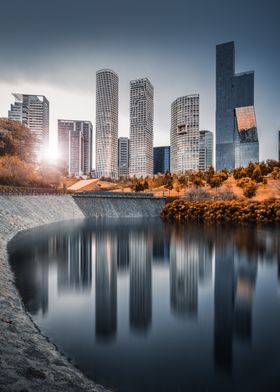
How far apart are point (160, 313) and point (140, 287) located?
3213mm

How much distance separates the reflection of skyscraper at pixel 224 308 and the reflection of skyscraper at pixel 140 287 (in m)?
2.55

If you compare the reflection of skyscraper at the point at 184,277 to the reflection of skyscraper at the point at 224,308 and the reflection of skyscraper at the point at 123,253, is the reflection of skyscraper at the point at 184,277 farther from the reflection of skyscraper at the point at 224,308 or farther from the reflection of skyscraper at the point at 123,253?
the reflection of skyscraper at the point at 123,253

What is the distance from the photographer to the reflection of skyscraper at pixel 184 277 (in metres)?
11.5

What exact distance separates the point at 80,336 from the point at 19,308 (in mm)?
2998

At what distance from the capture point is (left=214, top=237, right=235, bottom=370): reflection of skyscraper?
7696mm

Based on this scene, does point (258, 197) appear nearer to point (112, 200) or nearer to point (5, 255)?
point (112, 200)

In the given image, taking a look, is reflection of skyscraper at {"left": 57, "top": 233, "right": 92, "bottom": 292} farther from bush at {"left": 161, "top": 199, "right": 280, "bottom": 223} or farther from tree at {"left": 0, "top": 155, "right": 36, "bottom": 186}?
tree at {"left": 0, "top": 155, "right": 36, "bottom": 186}

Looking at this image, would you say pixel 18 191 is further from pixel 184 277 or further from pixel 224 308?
pixel 224 308

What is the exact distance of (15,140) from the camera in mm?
59719

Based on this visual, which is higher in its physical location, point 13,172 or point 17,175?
point 13,172

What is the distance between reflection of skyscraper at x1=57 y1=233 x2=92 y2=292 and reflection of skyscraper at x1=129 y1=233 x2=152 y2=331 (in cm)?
258

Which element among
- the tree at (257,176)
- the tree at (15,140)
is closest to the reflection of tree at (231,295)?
the tree at (15,140)

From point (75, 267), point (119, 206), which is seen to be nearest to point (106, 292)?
point (75, 267)

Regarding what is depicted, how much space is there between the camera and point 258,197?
6525cm
